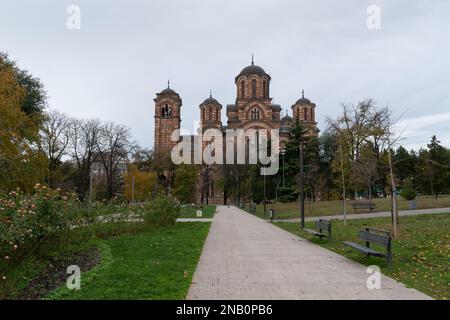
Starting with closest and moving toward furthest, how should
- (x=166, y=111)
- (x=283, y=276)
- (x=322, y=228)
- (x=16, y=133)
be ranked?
1. (x=283, y=276)
2. (x=322, y=228)
3. (x=16, y=133)
4. (x=166, y=111)

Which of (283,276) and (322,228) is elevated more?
(322,228)

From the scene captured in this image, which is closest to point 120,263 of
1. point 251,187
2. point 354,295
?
point 354,295

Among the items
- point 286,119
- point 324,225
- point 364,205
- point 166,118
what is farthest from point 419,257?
point 286,119

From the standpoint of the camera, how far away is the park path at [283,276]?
593cm

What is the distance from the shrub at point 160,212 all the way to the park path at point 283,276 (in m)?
6.20

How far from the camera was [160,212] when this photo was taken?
1752 centimetres

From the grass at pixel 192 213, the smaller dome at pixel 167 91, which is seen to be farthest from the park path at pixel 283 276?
the smaller dome at pixel 167 91

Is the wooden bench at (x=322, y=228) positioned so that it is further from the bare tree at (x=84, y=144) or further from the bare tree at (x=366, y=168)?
the bare tree at (x=84, y=144)

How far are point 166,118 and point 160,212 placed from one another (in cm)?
5408

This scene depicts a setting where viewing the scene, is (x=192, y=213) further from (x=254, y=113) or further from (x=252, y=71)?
(x=252, y=71)

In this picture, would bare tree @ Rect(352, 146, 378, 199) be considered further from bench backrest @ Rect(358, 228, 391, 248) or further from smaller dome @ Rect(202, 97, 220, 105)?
smaller dome @ Rect(202, 97, 220, 105)

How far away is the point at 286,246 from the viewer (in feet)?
39.4

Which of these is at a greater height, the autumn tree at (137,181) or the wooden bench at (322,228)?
the autumn tree at (137,181)
